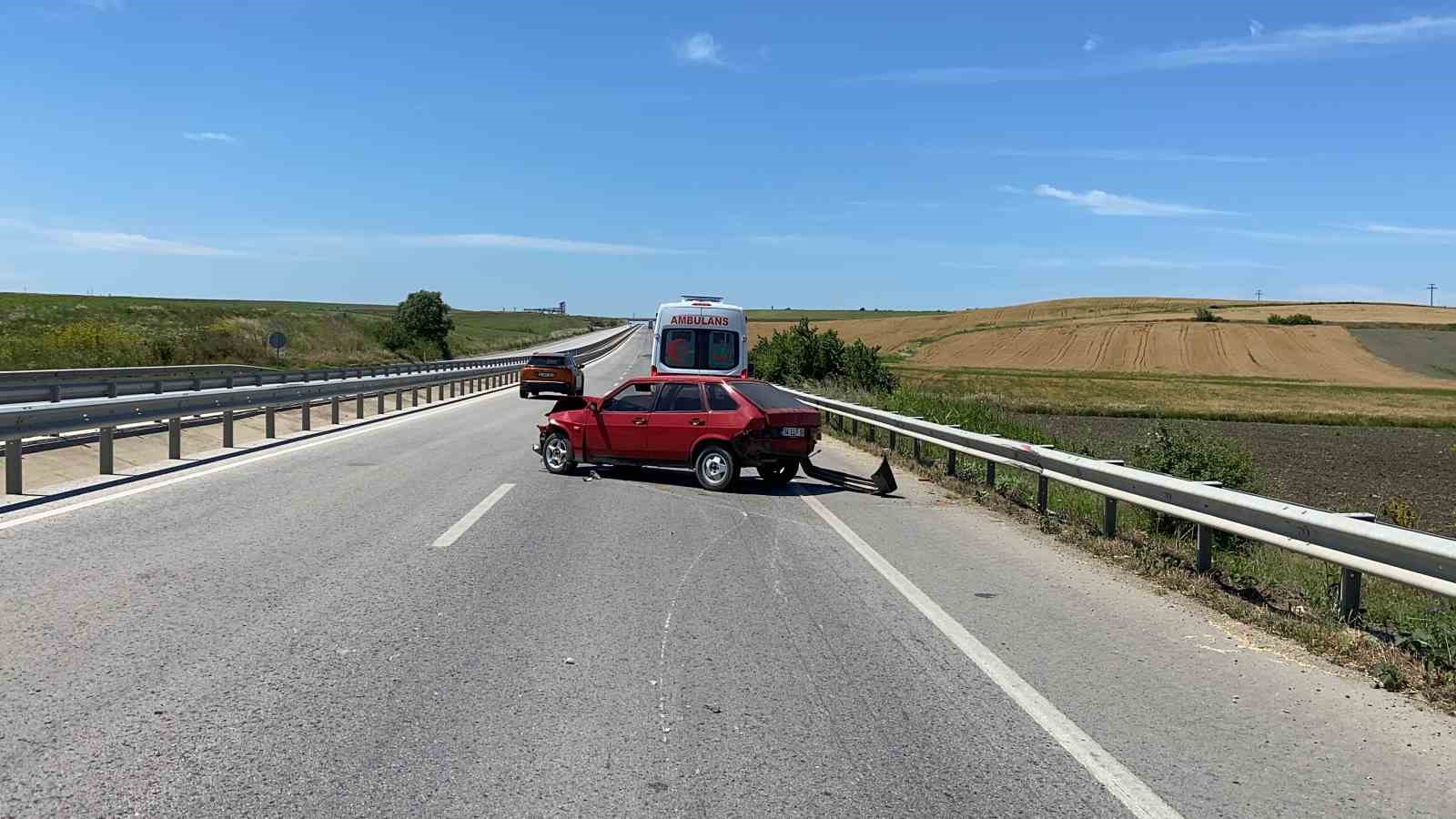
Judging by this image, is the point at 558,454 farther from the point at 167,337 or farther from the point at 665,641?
the point at 167,337

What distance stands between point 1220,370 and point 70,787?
77.3 m

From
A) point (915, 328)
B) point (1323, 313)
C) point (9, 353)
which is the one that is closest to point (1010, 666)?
point (9, 353)

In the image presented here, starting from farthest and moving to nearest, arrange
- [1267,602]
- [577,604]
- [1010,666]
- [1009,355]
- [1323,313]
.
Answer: [1323,313]
[1009,355]
[1267,602]
[577,604]
[1010,666]

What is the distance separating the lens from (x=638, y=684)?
558 centimetres

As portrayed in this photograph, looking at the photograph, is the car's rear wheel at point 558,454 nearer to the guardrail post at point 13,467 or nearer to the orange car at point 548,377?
the guardrail post at point 13,467

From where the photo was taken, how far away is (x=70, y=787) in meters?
4.09

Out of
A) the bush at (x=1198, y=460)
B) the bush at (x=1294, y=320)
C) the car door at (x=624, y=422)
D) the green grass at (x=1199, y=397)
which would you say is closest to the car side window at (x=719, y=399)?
the car door at (x=624, y=422)

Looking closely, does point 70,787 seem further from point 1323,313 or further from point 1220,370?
point 1323,313

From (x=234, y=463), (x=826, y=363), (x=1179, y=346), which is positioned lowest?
(x=234, y=463)

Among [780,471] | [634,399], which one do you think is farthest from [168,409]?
[780,471]

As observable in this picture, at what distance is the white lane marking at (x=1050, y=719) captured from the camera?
4.25 meters

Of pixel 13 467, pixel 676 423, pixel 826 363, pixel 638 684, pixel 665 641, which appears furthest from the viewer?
pixel 826 363

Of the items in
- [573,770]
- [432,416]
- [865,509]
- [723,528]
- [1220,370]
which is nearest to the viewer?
[573,770]

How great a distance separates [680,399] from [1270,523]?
26.1 feet
